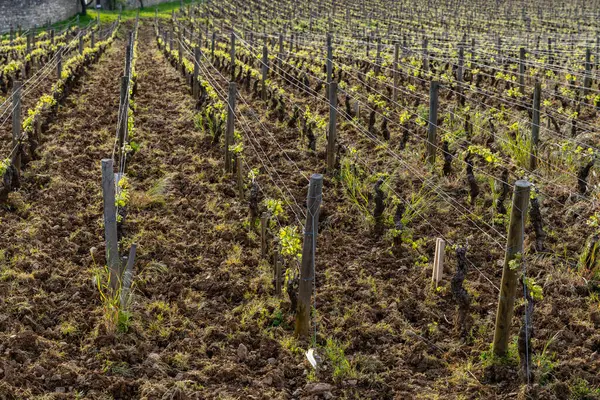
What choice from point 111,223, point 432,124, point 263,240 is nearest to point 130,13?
point 432,124

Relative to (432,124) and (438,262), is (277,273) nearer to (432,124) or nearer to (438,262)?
(438,262)

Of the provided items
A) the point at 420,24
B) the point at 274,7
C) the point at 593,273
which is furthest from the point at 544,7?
the point at 593,273

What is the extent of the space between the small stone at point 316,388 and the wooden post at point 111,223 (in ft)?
5.53

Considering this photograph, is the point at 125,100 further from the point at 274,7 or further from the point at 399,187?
the point at 274,7

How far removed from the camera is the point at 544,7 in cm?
3984

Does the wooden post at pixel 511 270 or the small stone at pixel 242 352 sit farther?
the small stone at pixel 242 352

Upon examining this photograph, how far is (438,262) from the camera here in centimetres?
530

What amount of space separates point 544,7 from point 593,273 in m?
38.4

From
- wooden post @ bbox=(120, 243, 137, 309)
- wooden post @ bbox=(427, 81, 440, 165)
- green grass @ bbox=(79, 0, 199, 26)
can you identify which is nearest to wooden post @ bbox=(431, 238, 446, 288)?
wooden post @ bbox=(120, 243, 137, 309)

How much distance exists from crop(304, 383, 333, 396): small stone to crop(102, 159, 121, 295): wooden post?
1.69 meters

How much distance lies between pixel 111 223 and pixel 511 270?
281 cm

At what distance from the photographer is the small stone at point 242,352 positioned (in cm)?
451

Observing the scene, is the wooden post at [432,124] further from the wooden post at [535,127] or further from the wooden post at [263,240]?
the wooden post at [263,240]

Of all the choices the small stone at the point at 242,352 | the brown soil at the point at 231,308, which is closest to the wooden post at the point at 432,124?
the brown soil at the point at 231,308
